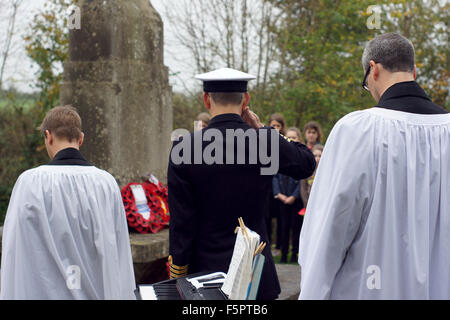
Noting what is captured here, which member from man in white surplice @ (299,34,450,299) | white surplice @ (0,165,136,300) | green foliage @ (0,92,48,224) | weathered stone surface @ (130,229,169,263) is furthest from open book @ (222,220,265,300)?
green foliage @ (0,92,48,224)

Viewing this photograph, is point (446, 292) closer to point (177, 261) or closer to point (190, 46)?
point (177, 261)

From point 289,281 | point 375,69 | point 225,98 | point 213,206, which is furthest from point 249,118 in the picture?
point 289,281

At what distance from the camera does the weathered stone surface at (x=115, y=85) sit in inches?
231

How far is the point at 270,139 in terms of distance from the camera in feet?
10.6

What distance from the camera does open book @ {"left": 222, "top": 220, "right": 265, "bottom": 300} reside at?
7.84 feet

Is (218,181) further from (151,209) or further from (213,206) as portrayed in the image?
(151,209)

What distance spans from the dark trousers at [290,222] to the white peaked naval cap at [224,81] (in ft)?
17.1

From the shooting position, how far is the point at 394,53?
263 cm

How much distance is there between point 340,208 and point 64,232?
1.53 metres

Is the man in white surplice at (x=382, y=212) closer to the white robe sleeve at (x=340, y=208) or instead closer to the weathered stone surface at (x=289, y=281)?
the white robe sleeve at (x=340, y=208)

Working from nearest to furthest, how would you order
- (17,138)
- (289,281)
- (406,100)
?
(406,100), (289,281), (17,138)

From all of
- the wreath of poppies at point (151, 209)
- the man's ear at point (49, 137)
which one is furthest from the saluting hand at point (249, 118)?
the wreath of poppies at point (151, 209)
